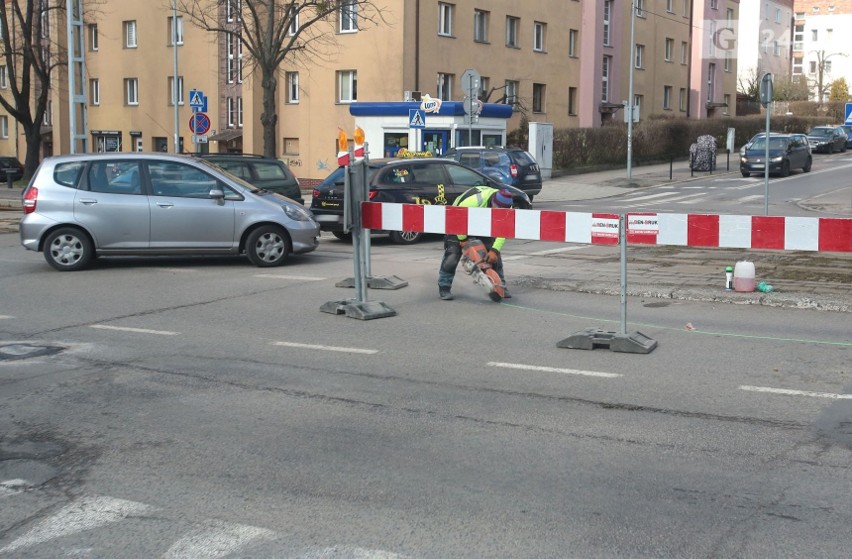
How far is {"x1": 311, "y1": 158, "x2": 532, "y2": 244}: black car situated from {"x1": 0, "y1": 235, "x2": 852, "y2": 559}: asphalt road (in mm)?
6659

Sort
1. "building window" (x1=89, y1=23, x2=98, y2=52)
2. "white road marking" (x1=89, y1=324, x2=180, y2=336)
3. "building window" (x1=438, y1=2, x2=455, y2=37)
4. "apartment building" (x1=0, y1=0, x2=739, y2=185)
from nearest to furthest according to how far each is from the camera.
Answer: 1. "white road marking" (x1=89, y1=324, x2=180, y2=336)
2. "apartment building" (x1=0, y1=0, x2=739, y2=185)
3. "building window" (x1=438, y1=2, x2=455, y2=37)
4. "building window" (x1=89, y1=23, x2=98, y2=52)

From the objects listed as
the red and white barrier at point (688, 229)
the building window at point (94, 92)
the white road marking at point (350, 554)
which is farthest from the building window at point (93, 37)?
the white road marking at point (350, 554)

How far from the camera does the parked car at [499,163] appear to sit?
90.5 ft

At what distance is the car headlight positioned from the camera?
14672 mm

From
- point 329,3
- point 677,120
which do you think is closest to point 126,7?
point 329,3

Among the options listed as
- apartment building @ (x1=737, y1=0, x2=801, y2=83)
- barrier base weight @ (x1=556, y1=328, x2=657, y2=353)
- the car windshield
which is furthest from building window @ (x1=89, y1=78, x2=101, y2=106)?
apartment building @ (x1=737, y1=0, x2=801, y2=83)

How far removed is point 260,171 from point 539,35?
30228 millimetres

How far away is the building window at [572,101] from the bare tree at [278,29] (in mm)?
13737

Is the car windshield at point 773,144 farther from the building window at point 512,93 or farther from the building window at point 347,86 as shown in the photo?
the building window at point 347,86

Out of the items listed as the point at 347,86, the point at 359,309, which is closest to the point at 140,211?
the point at 359,309

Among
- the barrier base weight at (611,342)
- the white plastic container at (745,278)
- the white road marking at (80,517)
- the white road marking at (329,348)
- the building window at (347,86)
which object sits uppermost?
the building window at (347,86)

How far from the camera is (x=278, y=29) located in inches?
1319

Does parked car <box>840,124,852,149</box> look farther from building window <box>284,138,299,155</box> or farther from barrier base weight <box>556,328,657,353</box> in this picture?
barrier base weight <box>556,328,657,353</box>

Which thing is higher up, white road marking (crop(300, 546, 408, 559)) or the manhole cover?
the manhole cover
